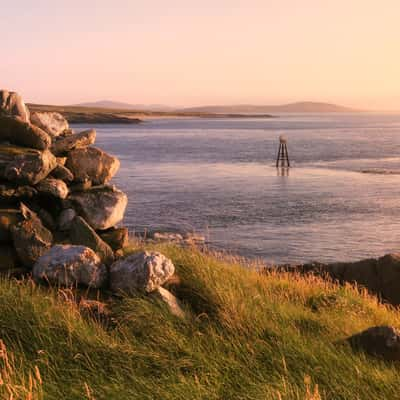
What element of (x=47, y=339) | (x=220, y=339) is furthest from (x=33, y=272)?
(x=220, y=339)

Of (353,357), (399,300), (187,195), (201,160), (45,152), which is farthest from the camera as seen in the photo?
(201,160)

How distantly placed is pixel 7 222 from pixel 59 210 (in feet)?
3.38

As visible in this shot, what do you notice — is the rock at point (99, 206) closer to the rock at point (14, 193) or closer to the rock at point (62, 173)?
the rock at point (62, 173)

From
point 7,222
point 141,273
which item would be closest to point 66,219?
point 7,222

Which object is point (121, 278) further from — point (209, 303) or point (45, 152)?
point (45, 152)

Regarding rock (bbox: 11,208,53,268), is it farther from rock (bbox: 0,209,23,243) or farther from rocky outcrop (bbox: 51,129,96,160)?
rocky outcrop (bbox: 51,129,96,160)

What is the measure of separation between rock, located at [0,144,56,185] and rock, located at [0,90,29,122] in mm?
1397

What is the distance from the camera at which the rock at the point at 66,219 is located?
9445 millimetres

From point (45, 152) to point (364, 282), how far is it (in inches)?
400

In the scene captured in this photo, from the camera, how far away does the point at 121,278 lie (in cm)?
812

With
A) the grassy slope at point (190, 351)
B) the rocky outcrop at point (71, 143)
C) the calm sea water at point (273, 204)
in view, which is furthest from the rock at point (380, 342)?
the calm sea water at point (273, 204)

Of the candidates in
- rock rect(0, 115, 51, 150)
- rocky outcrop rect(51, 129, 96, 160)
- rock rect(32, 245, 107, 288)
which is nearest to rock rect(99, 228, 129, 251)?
rock rect(32, 245, 107, 288)

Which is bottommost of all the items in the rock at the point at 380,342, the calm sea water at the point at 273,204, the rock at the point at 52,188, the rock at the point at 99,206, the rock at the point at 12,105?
the calm sea water at the point at 273,204

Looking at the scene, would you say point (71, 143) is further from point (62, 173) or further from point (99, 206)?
point (99, 206)
